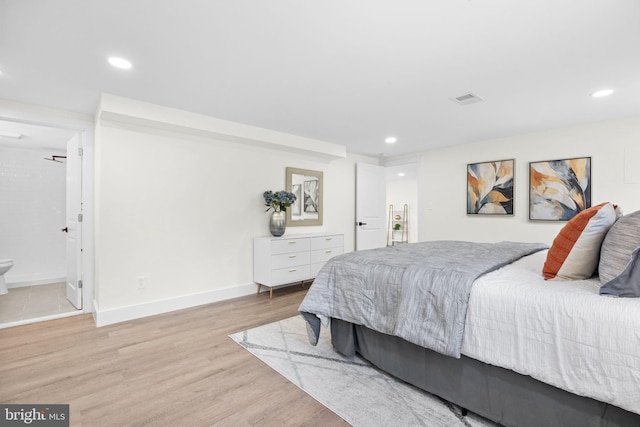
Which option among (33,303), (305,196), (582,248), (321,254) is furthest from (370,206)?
(33,303)

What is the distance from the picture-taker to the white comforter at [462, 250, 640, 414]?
3.84 feet

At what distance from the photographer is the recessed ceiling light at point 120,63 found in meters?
2.23

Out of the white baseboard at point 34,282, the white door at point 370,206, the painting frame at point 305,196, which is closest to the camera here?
the white baseboard at point 34,282

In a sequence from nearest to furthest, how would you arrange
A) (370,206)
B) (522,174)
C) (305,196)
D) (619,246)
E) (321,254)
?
(619,246), (522,174), (321,254), (305,196), (370,206)

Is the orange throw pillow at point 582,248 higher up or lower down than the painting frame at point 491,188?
lower down

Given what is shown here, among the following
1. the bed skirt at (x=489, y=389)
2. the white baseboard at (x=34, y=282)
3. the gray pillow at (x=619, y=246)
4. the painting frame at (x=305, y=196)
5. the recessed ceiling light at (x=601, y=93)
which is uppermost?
the recessed ceiling light at (x=601, y=93)

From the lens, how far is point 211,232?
151 inches

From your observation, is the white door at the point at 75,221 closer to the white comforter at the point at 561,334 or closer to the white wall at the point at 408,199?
the white comforter at the point at 561,334

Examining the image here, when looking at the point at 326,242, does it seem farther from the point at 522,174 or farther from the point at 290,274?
the point at 522,174

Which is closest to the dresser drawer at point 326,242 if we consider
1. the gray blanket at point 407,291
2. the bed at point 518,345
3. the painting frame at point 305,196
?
the painting frame at point 305,196

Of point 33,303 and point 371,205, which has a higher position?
point 371,205

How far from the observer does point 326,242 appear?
458 cm

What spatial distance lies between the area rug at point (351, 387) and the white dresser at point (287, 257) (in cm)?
127

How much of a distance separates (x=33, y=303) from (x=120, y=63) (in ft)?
11.0
